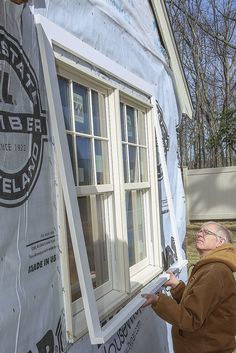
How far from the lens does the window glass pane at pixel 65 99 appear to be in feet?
10.1

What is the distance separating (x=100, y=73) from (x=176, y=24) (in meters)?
19.6

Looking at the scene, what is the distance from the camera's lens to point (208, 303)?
298 cm

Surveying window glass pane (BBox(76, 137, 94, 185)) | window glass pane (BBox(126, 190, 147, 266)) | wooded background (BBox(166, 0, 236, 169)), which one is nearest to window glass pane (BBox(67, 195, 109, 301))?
window glass pane (BBox(76, 137, 94, 185))

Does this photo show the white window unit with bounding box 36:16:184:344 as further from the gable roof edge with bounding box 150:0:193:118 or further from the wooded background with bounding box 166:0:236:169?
the wooded background with bounding box 166:0:236:169

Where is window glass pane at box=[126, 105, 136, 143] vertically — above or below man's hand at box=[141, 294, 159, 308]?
above

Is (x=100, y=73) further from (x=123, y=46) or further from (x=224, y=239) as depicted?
(x=224, y=239)

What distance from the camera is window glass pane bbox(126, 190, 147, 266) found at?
14.1 ft

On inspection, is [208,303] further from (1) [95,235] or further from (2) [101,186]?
(2) [101,186]

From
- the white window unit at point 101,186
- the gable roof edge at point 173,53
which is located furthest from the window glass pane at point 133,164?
the gable roof edge at point 173,53

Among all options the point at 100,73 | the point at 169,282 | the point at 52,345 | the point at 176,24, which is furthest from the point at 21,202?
the point at 176,24

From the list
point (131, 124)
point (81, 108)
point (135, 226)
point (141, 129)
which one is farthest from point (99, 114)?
point (135, 226)

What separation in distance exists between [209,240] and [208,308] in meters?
0.49

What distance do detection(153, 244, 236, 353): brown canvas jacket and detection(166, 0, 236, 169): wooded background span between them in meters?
18.4

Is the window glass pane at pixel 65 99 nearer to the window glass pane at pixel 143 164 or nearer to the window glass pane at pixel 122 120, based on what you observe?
the window glass pane at pixel 122 120
